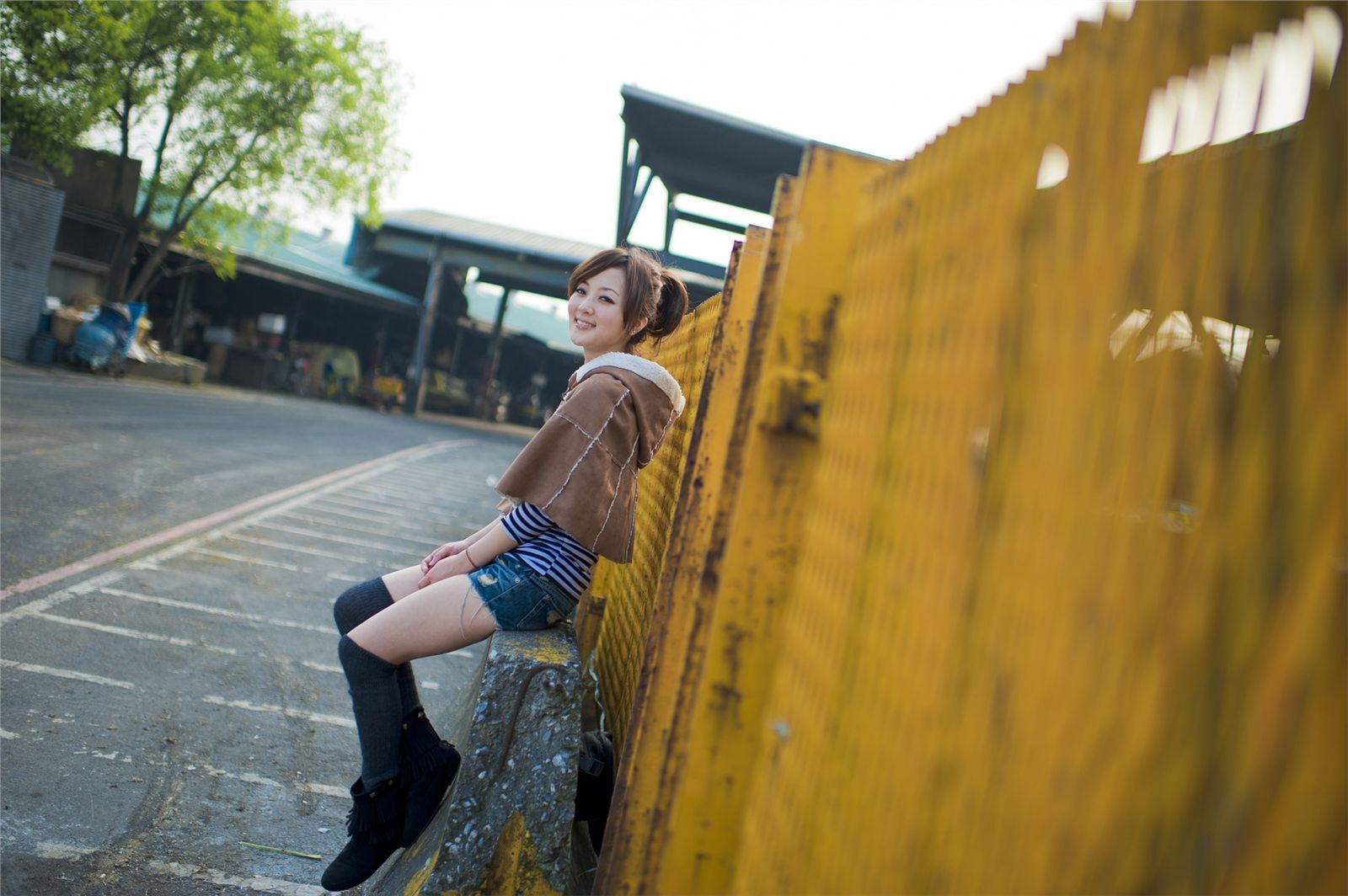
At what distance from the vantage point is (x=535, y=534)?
2.41 meters

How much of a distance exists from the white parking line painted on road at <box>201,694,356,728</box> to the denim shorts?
1.70 m

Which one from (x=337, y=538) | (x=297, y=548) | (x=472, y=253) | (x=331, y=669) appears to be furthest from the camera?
(x=472, y=253)

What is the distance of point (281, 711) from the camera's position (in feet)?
12.2

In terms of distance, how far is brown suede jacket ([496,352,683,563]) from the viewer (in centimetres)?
226

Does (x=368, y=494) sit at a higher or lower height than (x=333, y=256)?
lower

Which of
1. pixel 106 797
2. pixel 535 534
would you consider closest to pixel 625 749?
pixel 535 534

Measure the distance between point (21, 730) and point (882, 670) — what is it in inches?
123

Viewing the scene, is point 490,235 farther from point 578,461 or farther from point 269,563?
point 578,461

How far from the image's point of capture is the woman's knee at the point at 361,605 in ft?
8.60

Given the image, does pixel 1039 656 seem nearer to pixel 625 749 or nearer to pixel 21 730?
pixel 625 749

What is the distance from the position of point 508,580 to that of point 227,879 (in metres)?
1.11

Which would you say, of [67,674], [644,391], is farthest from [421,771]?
[67,674]

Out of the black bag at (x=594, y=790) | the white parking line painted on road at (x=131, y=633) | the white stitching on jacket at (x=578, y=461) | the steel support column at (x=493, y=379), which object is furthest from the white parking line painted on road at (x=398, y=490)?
the steel support column at (x=493, y=379)

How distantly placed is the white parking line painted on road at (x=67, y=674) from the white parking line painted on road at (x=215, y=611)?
1057mm
